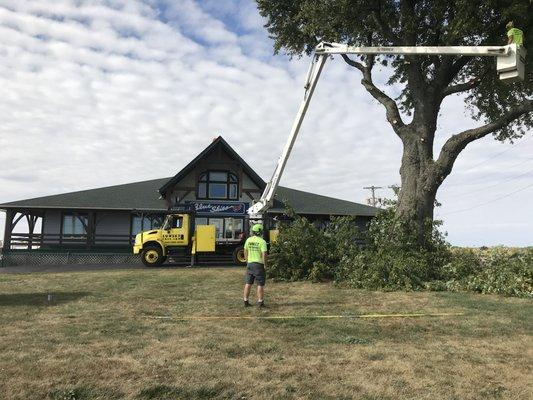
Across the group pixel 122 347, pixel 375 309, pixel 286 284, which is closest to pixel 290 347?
pixel 122 347

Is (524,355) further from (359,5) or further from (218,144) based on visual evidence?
(218,144)

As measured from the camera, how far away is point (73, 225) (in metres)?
29.4

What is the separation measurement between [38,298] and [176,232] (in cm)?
1098

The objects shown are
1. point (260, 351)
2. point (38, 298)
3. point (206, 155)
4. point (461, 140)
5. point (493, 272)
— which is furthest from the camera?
point (206, 155)

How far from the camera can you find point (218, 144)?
92.9 feet

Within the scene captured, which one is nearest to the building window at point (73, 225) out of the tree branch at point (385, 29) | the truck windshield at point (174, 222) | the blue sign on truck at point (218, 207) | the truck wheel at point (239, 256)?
the blue sign on truck at point (218, 207)

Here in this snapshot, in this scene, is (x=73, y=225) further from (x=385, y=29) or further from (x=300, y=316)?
(x=300, y=316)

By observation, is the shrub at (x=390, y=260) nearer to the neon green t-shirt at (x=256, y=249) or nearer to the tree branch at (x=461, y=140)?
the tree branch at (x=461, y=140)

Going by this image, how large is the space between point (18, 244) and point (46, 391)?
25901 mm

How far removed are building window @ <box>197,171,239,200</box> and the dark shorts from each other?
739 inches

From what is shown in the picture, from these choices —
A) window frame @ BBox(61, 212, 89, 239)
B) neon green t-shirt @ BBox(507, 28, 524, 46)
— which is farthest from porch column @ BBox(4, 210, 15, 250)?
neon green t-shirt @ BBox(507, 28, 524, 46)

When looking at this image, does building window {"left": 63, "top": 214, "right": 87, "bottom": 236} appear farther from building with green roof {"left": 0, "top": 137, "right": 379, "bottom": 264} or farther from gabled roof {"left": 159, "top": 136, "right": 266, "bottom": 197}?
gabled roof {"left": 159, "top": 136, "right": 266, "bottom": 197}

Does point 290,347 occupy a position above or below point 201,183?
below

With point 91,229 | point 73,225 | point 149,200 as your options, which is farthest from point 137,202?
point 73,225
